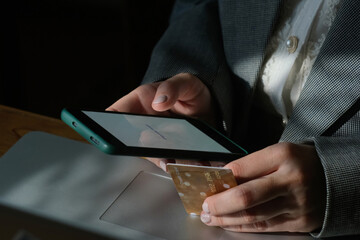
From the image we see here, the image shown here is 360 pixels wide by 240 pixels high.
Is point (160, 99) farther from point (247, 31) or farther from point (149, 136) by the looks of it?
point (247, 31)

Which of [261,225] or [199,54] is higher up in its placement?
[199,54]

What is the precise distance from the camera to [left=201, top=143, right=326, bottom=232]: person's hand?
1.84 feet

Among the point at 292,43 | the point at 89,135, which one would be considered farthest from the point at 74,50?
the point at 89,135

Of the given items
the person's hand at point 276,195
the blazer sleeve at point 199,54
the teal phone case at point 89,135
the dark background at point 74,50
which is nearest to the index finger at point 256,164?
the person's hand at point 276,195

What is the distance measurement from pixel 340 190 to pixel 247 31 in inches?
14.6

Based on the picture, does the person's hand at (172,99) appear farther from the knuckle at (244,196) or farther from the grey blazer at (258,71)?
the knuckle at (244,196)

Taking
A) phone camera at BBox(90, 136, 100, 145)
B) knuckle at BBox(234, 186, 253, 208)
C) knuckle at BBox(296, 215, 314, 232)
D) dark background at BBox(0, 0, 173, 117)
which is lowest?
dark background at BBox(0, 0, 173, 117)

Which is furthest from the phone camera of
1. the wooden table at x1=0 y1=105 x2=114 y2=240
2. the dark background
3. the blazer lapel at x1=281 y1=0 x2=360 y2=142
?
the dark background

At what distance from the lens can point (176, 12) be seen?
105 cm

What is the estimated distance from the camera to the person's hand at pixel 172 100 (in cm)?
69

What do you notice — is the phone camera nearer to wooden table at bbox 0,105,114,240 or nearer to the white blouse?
wooden table at bbox 0,105,114,240

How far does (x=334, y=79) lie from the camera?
0.70m

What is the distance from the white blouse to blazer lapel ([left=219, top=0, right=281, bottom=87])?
2 centimetres

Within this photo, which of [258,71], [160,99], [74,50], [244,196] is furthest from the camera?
[74,50]
